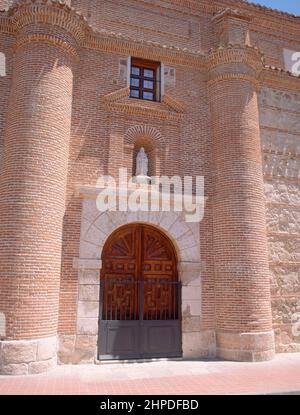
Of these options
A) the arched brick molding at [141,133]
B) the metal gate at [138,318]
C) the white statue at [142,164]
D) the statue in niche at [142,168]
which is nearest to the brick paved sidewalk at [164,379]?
the metal gate at [138,318]

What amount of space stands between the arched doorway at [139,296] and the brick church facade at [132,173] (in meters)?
0.03

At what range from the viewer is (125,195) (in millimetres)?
7754

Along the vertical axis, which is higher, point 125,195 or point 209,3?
point 209,3

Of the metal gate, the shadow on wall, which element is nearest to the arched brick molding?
the metal gate

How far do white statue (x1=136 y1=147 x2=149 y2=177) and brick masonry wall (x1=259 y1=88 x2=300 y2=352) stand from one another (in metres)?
3.19

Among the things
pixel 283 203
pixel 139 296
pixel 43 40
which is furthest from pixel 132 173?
pixel 283 203

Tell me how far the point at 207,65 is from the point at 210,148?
2310 millimetres

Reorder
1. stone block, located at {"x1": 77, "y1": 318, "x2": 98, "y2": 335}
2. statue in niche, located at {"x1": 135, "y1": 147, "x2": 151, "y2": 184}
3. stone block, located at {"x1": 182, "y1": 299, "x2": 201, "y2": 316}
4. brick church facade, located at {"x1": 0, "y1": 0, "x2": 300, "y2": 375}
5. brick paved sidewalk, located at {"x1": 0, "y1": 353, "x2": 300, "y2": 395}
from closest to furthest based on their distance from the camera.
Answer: brick paved sidewalk, located at {"x1": 0, "y1": 353, "x2": 300, "y2": 395}, brick church facade, located at {"x1": 0, "y1": 0, "x2": 300, "y2": 375}, stone block, located at {"x1": 77, "y1": 318, "x2": 98, "y2": 335}, stone block, located at {"x1": 182, "y1": 299, "x2": 201, "y2": 316}, statue in niche, located at {"x1": 135, "y1": 147, "x2": 151, "y2": 184}

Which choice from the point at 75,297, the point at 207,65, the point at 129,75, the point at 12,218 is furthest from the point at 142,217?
the point at 207,65

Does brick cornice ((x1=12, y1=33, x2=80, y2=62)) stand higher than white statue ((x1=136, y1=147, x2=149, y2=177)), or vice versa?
brick cornice ((x1=12, y1=33, x2=80, y2=62))

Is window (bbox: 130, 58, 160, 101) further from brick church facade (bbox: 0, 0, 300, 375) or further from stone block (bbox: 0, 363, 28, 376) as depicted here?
stone block (bbox: 0, 363, 28, 376)

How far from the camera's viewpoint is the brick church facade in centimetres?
682
